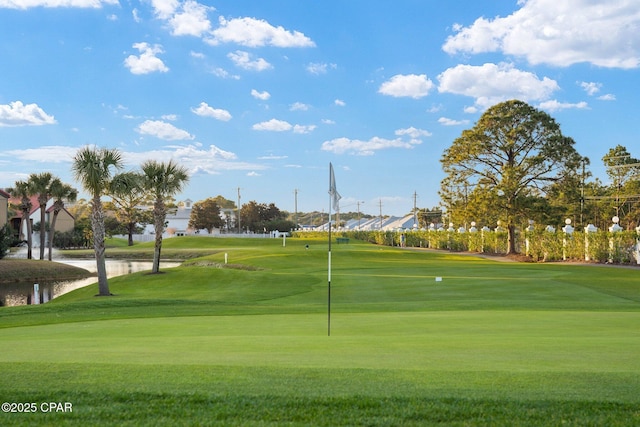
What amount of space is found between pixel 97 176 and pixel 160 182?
844 centimetres

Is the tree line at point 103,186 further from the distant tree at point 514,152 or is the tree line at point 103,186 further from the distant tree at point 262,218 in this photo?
the distant tree at point 262,218

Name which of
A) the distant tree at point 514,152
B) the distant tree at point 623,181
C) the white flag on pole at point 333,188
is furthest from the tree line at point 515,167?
the white flag on pole at point 333,188

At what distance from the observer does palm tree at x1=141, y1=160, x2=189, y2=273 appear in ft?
117

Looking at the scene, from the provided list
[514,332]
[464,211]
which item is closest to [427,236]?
[464,211]

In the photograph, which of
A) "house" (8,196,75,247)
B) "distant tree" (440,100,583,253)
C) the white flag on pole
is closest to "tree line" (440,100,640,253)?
"distant tree" (440,100,583,253)

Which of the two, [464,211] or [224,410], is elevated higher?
[464,211]

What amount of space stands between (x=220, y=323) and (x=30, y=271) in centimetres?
3616

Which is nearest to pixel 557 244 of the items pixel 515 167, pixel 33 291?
pixel 515 167

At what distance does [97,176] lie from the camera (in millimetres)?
27438

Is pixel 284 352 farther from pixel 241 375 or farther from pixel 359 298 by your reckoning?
pixel 359 298

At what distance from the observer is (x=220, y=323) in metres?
14.2

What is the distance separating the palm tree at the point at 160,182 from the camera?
3562 cm

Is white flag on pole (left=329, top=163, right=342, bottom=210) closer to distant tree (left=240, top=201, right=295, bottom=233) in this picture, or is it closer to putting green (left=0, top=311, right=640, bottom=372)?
putting green (left=0, top=311, right=640, bottom=372)

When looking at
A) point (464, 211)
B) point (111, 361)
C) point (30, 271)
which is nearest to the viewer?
point (111, 361)
